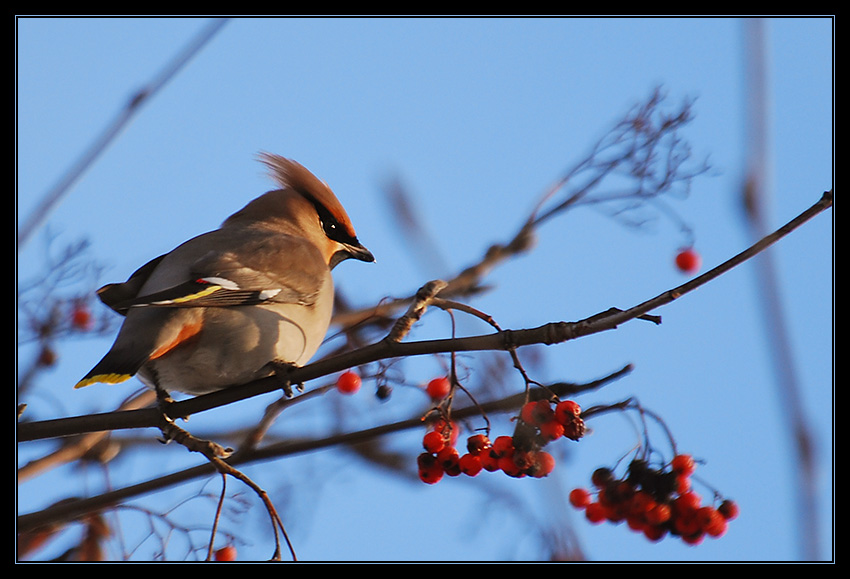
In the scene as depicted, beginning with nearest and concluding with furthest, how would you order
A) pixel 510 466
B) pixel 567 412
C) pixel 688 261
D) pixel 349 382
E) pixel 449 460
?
pixel 567 412 < pixel 510 466 < pixel 449 460 < pixel 349 382 < pixel 688 261

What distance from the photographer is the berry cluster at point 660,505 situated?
233 centimetres

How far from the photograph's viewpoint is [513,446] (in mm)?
2348

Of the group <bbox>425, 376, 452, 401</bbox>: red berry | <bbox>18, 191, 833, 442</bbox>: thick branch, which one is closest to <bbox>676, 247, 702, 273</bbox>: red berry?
<bbox>425, 376, 452, 401</bbox>: red berry

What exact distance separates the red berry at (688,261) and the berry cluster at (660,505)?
1.33 m

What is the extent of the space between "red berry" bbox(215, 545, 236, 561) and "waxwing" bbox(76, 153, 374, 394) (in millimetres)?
548

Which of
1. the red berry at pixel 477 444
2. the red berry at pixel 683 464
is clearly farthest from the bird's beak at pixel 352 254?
the red berry at pixel 683 464

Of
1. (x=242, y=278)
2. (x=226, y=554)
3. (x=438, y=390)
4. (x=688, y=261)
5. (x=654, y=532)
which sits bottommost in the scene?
(x=226, y=554)

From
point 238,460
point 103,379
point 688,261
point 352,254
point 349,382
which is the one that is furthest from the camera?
point 352,254

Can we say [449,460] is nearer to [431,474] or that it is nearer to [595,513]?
[431,474]

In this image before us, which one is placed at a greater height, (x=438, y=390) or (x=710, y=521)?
(x=438, y=390)

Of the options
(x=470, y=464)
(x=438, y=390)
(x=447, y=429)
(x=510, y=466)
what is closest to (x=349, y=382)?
(x=438, y=390)

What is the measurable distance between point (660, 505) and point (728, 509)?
194mm

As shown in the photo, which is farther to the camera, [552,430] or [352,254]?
[352,254]

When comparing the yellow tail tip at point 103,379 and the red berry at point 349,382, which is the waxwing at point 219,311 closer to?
the yellow tail tip at point 103,379
